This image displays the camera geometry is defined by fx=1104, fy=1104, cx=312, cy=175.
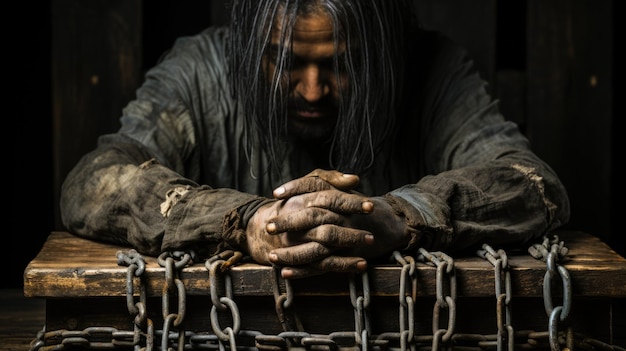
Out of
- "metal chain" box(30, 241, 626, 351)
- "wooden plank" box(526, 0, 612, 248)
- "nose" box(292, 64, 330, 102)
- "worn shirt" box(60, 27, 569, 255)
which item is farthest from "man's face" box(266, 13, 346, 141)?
"wooden plank" box(526, 0, 612, 248)

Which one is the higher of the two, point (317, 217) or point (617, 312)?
point (317, 217)

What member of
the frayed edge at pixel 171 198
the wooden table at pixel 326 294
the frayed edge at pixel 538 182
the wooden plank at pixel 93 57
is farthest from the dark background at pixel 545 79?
the wooden table at pixel 326 294

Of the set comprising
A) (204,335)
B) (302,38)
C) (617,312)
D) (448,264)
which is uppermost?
(302,38)

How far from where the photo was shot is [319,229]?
1.97m

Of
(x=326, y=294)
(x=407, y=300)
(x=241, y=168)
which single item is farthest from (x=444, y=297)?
(x=241, y=168)

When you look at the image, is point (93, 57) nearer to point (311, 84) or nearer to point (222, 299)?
point (311, 84)

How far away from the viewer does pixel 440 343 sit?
2006 millimetres

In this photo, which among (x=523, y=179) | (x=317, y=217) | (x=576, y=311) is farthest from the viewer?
(x=523, y=179)

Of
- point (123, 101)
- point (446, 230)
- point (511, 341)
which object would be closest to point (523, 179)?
point (446, 230)

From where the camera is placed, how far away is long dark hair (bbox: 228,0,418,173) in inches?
99.0

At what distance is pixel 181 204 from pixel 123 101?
3.57 feet

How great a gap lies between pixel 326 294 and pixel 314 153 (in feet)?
2.58

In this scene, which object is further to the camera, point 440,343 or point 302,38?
point 302,38

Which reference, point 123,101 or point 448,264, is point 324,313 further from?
point 123,101
